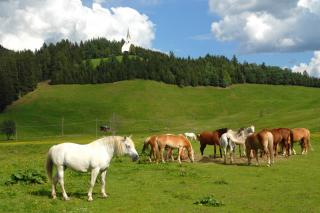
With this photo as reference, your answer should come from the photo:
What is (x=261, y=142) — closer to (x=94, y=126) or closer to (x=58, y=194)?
(x=58, y=194)

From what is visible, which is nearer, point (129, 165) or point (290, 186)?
point (290, 186)

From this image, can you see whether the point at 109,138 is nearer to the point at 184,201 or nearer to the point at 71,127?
the point at 184,201

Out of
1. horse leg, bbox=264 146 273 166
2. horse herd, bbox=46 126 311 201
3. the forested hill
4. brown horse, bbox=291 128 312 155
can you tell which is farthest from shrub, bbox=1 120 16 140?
horse leg, bbox=264 146 273 166

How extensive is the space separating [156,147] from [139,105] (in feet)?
404

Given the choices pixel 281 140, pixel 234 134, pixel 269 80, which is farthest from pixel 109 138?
pixel 269 80

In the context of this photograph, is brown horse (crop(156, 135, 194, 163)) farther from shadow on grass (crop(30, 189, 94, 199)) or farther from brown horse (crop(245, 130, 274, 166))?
shadow on grass (crop(30, 189, 94, 199))

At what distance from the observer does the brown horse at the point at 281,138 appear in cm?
2988

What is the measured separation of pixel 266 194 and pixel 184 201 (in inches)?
135

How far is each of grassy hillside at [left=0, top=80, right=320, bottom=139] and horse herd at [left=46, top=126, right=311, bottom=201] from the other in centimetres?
8709

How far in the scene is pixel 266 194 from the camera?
58.2 feet

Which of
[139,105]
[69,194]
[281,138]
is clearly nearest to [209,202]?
[69,194]

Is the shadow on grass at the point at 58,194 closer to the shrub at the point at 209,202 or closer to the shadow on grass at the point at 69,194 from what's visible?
the shadow on grass at the point at 69,194

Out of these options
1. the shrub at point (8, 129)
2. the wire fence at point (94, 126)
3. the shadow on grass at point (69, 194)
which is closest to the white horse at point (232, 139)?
the shadow on grass at point (69, 194)

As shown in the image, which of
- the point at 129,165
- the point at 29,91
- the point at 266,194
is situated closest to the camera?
the point at 266,194
